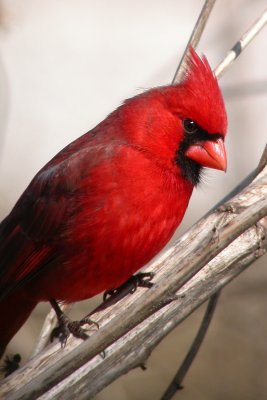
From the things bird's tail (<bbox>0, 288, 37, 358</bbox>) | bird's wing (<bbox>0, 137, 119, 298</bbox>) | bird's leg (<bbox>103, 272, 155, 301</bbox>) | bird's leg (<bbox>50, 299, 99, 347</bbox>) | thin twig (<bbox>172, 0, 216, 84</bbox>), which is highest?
thin twig (<bbox>172, 0, 216, 84</bbox>)

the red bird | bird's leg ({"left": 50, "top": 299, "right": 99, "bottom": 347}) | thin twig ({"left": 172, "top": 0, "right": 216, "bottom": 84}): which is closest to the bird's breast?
the red bird

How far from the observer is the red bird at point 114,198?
3.18 m

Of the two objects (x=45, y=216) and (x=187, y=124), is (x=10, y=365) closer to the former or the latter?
(x=45, y=216)

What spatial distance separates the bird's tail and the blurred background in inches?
28.8

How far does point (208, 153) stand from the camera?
10.7 feet

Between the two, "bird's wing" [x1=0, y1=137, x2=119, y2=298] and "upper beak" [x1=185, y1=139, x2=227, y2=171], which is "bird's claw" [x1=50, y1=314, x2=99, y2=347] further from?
"upper beak" [x1=185, y1=139, x2=227, y2=171]

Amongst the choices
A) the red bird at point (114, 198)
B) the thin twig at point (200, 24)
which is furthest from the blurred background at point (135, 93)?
the thin twig at point (200, 24)

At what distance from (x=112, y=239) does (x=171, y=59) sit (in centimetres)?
225

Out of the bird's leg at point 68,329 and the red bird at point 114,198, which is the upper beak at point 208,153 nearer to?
the red bird at point 114,198

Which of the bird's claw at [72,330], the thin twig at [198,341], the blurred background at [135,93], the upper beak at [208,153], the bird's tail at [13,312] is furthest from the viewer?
the blurred background at [135,93]

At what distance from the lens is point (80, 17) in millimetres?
5758

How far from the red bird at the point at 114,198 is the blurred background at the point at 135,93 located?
0.85m

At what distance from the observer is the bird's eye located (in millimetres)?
3266

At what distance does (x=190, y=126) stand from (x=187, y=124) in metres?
0.01
